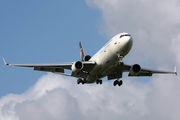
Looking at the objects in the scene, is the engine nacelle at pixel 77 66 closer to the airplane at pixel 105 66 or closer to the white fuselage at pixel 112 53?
the airplane at pixel 105 66

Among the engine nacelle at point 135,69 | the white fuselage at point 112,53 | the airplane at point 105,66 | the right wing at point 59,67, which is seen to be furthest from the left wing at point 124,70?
the right wing at point 59,67

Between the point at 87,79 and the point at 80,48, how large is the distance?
48.0 feet

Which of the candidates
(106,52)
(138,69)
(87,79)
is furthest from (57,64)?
(138,69)

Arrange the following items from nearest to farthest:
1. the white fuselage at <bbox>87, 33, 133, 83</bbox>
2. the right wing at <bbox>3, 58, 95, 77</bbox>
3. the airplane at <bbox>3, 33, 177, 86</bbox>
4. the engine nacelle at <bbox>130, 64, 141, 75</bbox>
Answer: the white fuselage at <bbox>87, 33, 133, 83</bbox> < the airplane at <bbox>3, 33, 177, 86</bbox> < the right wing at <bbox>3, 58, 95, 77</bbox> < the engine nacelle at <bbox>130, 64, 141, 75</bbox>

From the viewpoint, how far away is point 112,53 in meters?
43.3

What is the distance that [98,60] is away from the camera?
45.4 m

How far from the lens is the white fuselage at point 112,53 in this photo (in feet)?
139

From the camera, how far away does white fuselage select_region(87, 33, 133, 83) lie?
42500 millimetres

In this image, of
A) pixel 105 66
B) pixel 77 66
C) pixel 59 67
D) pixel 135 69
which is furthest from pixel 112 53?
pixel 59 67

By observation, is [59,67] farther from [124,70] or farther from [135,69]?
[135,69]

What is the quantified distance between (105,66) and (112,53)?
2351mm

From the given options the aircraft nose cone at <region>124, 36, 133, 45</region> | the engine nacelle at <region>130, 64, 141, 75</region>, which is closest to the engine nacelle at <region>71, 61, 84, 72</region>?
the aircraft nose cone at <region>124, 36, 133, 45</region>

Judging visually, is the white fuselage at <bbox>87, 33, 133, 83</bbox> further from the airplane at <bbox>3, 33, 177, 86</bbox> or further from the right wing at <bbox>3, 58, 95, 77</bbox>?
the right wing at <bbox>3, 58, 95, 77</bbox>

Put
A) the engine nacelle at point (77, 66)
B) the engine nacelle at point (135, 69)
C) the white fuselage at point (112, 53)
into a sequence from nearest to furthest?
1. the white fuselage at point (112, 53)
2. the engine nacelle at point (77, 66)
3. the engine nacelle at point (135, 69)
